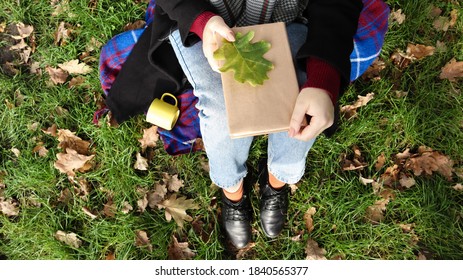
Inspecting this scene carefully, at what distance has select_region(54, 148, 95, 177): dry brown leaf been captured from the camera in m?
2.48

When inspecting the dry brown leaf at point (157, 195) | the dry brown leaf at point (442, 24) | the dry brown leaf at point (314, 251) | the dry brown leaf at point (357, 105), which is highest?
the dry brown leaf at point (442, 24)

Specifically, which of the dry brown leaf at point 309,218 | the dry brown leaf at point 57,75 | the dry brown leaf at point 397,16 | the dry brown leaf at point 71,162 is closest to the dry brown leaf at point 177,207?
the dry brown leaf at point 71,162

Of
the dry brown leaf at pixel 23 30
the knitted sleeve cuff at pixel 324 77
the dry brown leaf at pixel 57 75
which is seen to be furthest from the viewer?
the dry brown leaf at pixel 23 30

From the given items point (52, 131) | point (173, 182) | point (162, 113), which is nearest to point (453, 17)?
point (162, 113)

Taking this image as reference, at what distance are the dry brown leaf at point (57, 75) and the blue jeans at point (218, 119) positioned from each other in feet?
3.50

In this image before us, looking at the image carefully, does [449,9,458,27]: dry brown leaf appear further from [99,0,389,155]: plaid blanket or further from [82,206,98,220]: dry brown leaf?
[82,206,98,220]: dry brown leaf

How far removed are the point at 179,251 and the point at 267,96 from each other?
4.08 feet

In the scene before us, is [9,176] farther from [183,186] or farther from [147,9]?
[147,9]

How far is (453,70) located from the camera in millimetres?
2574

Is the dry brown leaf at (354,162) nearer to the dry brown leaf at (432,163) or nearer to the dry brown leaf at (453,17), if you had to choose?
the dry brown leaf at (432,163)

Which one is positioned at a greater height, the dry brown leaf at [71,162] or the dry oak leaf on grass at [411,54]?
the dry oak leaf on grass at [411,54]

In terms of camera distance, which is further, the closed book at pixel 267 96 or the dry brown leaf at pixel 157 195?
the dry brown leaf at pixel 157 195

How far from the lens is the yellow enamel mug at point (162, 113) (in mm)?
2324

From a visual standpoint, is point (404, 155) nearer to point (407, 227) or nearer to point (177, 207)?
point (407, 227)
